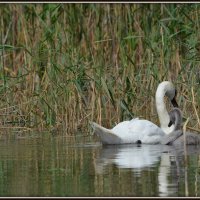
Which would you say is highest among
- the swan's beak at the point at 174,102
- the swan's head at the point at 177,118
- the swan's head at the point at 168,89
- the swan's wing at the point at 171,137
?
the swan's head at the point at 168,89

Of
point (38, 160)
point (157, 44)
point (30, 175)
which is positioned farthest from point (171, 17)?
point (30, 175)

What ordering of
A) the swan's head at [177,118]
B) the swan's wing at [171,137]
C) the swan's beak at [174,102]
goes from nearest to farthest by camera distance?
1. the swan's wing at [171,137]
2. the swan's head at [177,118]
3. the swan's beak at [174,102]

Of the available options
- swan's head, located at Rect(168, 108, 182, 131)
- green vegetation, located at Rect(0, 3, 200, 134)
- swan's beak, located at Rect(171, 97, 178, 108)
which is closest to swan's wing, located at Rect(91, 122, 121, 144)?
swan's head, located at Rect(168, 108, 182, 131)

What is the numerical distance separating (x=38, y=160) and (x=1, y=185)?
4.85 feet

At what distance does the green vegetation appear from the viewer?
11547 millimetres

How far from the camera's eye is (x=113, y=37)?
13.0 meters

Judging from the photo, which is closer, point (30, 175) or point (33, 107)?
point (30, 175)

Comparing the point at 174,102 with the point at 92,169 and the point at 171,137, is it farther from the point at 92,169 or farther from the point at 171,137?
the point at 92,169

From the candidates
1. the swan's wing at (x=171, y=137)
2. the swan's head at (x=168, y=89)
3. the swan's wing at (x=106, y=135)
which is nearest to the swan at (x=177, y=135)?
the swan's wing at (x=171, y=137)

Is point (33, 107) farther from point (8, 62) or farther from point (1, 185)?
point (1, 185)

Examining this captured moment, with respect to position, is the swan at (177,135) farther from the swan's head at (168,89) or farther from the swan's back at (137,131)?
the swan's head at (168,89)

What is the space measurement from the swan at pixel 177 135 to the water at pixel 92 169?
16 cm

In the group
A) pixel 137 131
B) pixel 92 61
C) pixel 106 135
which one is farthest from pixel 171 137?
pixel 92 61

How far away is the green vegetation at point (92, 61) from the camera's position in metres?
11.5
